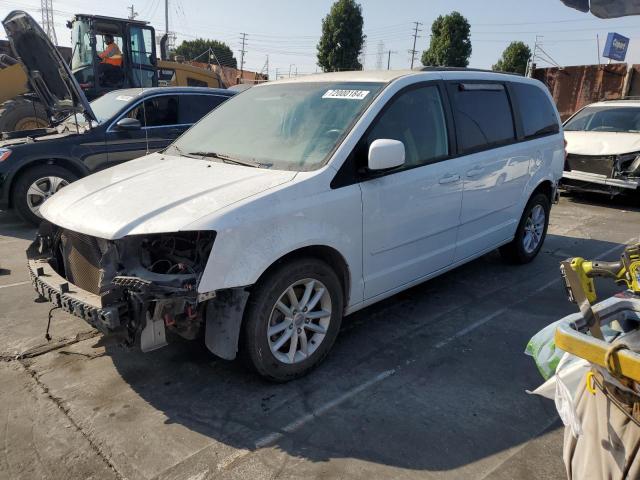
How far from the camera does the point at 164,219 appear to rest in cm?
278

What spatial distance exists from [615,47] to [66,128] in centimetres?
2498

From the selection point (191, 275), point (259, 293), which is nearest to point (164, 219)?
point (191, 275)

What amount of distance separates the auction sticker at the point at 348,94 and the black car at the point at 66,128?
375 centimetres

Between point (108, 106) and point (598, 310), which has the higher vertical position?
point (108, 106)

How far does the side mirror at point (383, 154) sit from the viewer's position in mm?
3256

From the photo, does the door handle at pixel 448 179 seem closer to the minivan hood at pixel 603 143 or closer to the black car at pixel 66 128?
the black car at pixel 66 128

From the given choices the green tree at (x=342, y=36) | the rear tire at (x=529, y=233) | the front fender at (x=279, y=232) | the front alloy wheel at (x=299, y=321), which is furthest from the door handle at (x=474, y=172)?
the green tree at (x=342, y=36)

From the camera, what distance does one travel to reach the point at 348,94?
3.71 m

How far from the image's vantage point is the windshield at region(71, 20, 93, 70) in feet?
37.9

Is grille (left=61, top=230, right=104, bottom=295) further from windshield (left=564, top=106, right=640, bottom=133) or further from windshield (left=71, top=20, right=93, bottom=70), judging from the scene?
windshield (left=71, top=20, right=93, bottom=70)

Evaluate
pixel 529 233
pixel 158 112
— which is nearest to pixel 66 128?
pixel 158 112

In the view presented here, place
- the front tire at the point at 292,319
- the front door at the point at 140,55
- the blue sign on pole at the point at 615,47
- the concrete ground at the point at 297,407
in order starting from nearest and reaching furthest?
the concrete ground at the point at 297,407
the front tire at the point at 292,319
the front door at the point at 140,55
the blue sign on pole at the point at 615,47

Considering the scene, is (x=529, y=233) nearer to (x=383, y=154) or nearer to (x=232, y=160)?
(x=383, y=154)

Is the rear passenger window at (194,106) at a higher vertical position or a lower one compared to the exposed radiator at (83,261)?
higher
